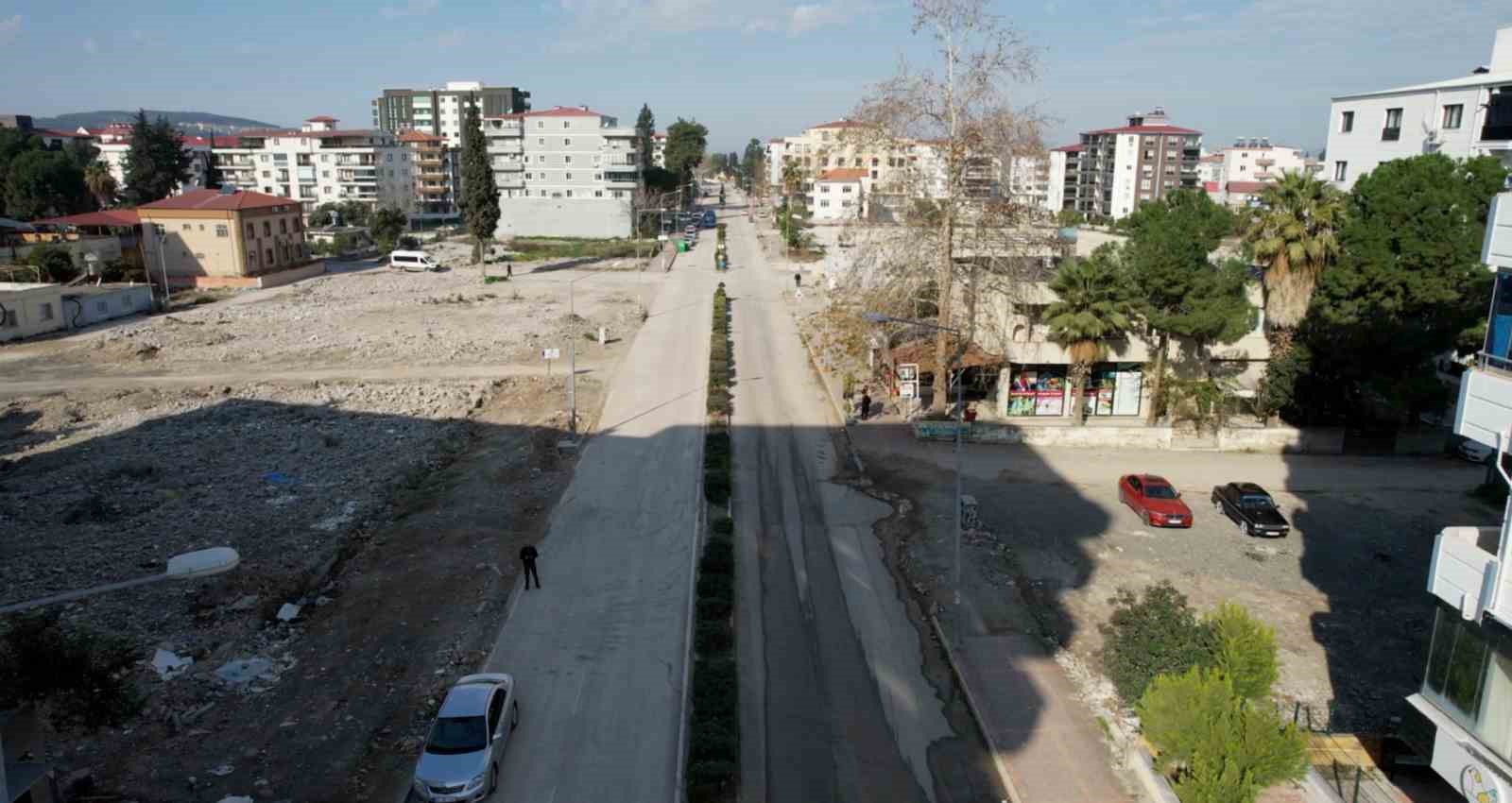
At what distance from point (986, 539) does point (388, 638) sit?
15.4 m

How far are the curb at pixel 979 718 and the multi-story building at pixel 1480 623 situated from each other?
6.22m

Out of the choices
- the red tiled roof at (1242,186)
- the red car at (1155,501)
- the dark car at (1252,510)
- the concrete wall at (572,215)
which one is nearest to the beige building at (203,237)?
the concrete wall at (572,215)

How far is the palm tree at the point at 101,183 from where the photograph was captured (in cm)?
9050

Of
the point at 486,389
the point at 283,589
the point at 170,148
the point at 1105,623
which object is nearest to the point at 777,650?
the point at 1105,623

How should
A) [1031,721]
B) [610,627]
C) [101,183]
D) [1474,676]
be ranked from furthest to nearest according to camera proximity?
[101,183], [610,627], [1031,721], [1474,676]

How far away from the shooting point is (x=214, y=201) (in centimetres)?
7325

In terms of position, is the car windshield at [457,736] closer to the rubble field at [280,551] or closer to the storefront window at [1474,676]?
the rubble field at [280,551]

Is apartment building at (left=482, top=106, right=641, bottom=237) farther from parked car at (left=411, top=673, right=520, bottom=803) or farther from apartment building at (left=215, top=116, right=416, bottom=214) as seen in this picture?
parked car at (left=411, top=673, right=520, bottom=803)

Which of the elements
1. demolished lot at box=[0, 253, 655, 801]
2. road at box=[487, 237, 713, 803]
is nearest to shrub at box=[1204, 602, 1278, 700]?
road at box=[487, 237, 713, 803]

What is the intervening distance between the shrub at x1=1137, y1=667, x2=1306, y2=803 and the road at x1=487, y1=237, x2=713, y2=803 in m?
7.65

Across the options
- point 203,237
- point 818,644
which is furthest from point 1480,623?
point 203,237

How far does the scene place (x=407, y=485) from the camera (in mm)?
30484

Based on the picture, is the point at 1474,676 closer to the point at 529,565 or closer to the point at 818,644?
the point at 818,644

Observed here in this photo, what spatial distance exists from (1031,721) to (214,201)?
75.0 meters
